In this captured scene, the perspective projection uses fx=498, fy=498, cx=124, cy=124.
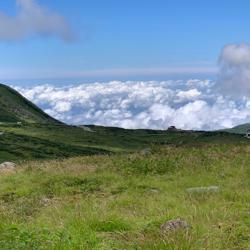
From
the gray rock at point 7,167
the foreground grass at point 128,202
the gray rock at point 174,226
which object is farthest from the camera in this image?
the gray rock at point 7,167

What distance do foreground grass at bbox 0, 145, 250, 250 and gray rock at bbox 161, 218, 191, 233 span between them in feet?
0.69

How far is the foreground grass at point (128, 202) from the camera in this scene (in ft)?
33.2

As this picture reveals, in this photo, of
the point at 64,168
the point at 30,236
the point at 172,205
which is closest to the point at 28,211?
the point at 172,205

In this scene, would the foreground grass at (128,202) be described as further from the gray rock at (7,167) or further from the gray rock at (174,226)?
the gray rock at (7,167)

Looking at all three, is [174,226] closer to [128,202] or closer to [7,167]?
[128,202]

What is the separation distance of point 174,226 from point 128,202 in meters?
6.83

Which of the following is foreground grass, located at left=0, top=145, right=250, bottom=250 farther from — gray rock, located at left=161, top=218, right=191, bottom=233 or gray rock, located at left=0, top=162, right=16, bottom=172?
gray rock, located at left=0, top=162, right=16, bottom=172

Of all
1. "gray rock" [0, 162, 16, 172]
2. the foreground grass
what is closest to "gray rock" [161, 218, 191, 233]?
the foreground grass

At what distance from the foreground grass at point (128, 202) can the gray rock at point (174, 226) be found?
21 centimetres

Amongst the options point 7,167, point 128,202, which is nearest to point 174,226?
point 128,202

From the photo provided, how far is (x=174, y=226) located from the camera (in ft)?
35.8

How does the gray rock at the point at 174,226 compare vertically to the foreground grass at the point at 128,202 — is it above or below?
above

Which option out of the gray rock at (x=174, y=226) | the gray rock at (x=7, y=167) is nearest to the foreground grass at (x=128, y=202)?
the gray rock at (x=174, y=226)

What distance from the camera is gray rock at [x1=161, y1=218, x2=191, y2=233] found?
10461mm
